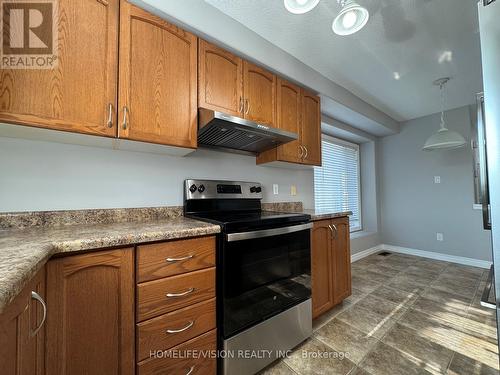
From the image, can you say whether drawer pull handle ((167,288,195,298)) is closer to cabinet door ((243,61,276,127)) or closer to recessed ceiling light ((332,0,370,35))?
cabinet door ((243,61,276,127))

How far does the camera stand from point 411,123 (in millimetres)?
3775

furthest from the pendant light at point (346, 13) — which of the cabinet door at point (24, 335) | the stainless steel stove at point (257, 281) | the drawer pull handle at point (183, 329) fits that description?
the drawer pull handle at point (183, 329)

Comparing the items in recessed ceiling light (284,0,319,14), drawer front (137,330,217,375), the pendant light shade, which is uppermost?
recessed ceiling light (284,0,319,14)

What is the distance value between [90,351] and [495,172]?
5.12 ft

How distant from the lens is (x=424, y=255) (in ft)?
11.8

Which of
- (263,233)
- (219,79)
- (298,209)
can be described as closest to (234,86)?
(219,79)

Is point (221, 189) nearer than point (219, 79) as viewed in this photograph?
No

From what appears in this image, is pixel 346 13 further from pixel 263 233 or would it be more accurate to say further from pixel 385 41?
pixel 263 233

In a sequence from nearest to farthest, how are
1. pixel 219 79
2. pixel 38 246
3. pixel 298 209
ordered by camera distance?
pixel 38 246 < pixel 219 79 < pixel 298 209

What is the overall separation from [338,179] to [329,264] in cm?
221

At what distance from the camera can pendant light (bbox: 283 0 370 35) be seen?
3.76 feet

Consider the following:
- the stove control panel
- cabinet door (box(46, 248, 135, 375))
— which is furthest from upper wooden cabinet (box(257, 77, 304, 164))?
cabinet door (box(46, 248, 135, 375))

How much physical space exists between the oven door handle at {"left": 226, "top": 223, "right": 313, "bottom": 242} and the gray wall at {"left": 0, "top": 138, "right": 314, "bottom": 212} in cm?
70

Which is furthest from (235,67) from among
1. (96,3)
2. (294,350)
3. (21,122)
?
(294,350)
